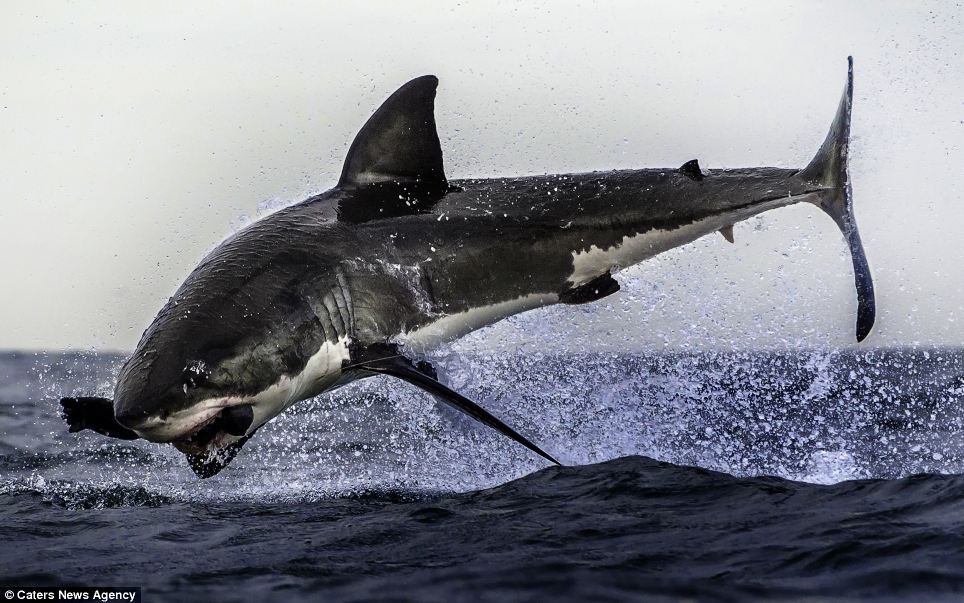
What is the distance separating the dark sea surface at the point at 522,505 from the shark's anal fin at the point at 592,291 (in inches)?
49.4

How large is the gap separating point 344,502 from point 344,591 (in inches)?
96.8

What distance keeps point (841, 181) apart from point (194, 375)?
5633 mm

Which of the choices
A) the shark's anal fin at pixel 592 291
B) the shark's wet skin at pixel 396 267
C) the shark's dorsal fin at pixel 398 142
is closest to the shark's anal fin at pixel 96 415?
the shark's wet skin at pixel 396 267

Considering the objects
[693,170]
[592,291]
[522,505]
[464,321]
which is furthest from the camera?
[693,170]

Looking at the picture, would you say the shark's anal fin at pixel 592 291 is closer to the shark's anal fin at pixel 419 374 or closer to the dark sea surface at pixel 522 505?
the dark sea surface at pixel 522 505

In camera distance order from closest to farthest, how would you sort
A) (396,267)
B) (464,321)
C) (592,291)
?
1. (396,267)
2. (464,321)
3. (592,291)

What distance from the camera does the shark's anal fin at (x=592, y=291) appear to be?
25.0 feet

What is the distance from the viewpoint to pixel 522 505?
20.6 ft

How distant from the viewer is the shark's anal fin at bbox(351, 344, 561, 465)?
5941mm

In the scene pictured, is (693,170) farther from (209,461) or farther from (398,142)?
(209,461)

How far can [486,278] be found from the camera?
290 inches

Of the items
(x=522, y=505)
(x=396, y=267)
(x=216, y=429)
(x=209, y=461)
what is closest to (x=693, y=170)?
(x=396, y=267)

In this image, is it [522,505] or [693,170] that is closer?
[522,505]

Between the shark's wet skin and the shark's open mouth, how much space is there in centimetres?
1
